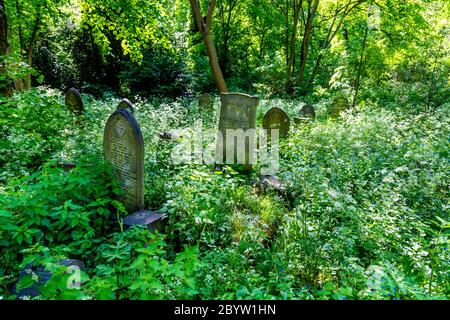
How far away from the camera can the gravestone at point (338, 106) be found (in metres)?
10.9

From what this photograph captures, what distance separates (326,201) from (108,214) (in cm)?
262

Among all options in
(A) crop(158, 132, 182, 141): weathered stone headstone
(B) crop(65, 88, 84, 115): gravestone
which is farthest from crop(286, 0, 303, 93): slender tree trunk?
(B) crop(65, 88, 84, 115): gravestone

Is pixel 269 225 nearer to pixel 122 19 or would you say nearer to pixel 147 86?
pixel 122 19

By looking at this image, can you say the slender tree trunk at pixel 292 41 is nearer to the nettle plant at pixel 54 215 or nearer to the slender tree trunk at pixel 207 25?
the slender tree trunk at pixel 207 25

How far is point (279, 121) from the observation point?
25.1ft

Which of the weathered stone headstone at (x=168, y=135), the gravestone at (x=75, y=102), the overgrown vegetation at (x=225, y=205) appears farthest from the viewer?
the gravestone at (x=75, y=102)

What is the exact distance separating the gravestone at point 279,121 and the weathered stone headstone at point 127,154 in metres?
4.17

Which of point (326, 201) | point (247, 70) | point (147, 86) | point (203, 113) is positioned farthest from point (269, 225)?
point (247, 70)

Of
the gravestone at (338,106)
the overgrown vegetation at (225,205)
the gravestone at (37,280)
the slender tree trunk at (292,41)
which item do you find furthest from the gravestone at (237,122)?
the slender tree trunk at (292,41)

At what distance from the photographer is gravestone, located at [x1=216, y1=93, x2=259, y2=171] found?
19.3 feet

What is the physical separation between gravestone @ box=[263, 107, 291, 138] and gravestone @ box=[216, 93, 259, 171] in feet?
5.94

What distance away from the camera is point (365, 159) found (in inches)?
205

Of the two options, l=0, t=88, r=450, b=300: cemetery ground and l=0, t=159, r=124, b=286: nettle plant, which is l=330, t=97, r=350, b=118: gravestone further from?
l=0, t=159, r=124, b=286: nettle plant

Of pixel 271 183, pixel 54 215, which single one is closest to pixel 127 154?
pixel 54 215
